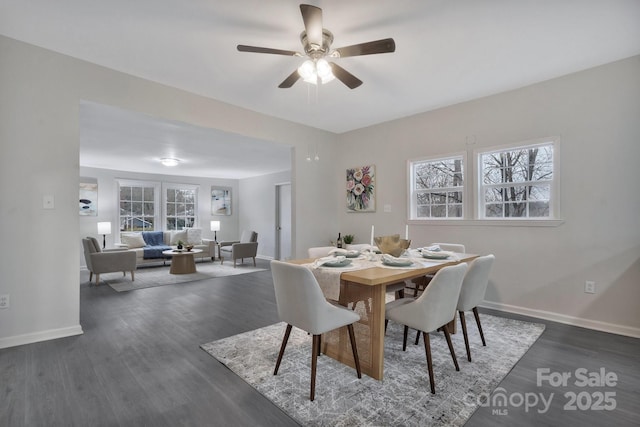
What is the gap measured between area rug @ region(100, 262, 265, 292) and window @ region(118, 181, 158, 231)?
152 centimetres

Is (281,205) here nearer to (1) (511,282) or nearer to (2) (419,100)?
(2) (419,100)

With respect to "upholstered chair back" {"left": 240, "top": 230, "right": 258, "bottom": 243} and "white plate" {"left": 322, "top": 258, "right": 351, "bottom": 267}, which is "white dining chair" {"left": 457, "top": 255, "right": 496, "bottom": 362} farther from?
"upholstered chair back" {"left": 240, "top": 230, "right": 258, "bottom": 243}

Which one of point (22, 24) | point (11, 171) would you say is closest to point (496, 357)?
point (11, 171)

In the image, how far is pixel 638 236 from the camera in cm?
279

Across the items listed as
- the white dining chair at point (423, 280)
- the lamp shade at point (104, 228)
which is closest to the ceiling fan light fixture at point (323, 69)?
the white dining chair at point (423, 280)

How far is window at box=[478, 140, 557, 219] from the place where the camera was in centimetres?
335

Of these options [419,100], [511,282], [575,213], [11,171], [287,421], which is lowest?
[287,421]

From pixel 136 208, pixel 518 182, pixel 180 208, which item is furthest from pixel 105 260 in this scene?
pixel 518 182

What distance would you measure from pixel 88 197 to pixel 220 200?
3.28 meters

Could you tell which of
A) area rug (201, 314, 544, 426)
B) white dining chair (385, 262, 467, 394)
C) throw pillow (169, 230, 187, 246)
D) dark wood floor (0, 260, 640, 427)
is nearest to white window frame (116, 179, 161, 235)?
throw pillow (169, 230, 187, 246)

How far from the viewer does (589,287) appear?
3.04 metres

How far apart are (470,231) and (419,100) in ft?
5.84

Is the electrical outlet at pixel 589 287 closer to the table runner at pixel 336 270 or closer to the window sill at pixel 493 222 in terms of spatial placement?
the window sill at pixel 493 222

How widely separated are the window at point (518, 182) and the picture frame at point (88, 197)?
815 centimetres
